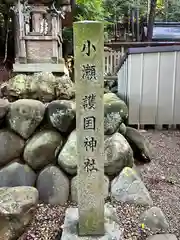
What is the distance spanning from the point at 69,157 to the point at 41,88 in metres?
1.16

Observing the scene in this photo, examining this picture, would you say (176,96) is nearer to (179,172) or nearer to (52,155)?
(179,172)

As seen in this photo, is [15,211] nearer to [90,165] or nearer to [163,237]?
[90,165]

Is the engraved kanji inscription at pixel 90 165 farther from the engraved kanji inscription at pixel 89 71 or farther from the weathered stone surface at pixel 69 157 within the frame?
the weathered stone surface at pixel 69 157

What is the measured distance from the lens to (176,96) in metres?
4.67

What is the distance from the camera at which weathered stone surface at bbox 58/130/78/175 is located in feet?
9.62

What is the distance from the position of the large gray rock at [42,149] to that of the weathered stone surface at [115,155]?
1.80 feet

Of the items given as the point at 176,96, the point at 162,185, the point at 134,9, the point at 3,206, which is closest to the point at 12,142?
the point at 3,206

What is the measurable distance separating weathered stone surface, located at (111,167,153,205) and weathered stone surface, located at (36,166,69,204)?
526 millimetres

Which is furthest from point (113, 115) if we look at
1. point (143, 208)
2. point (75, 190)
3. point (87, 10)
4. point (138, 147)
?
point (87, 10)

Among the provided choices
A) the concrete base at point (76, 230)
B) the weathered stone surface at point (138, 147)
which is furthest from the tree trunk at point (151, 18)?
the concrete base at point (76, 230)

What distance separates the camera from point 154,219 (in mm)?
2514

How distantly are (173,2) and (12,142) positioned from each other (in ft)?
52.8

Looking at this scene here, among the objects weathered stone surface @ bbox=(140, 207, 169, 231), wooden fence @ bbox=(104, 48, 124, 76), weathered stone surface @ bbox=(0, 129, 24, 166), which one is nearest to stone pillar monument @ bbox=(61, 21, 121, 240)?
weathered stone surface @ bbox=(140, 207, 169, 231)

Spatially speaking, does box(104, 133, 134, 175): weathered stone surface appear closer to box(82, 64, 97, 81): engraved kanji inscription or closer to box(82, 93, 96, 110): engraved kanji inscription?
box(82, 93, 96, 110): engraved kanji inscription
